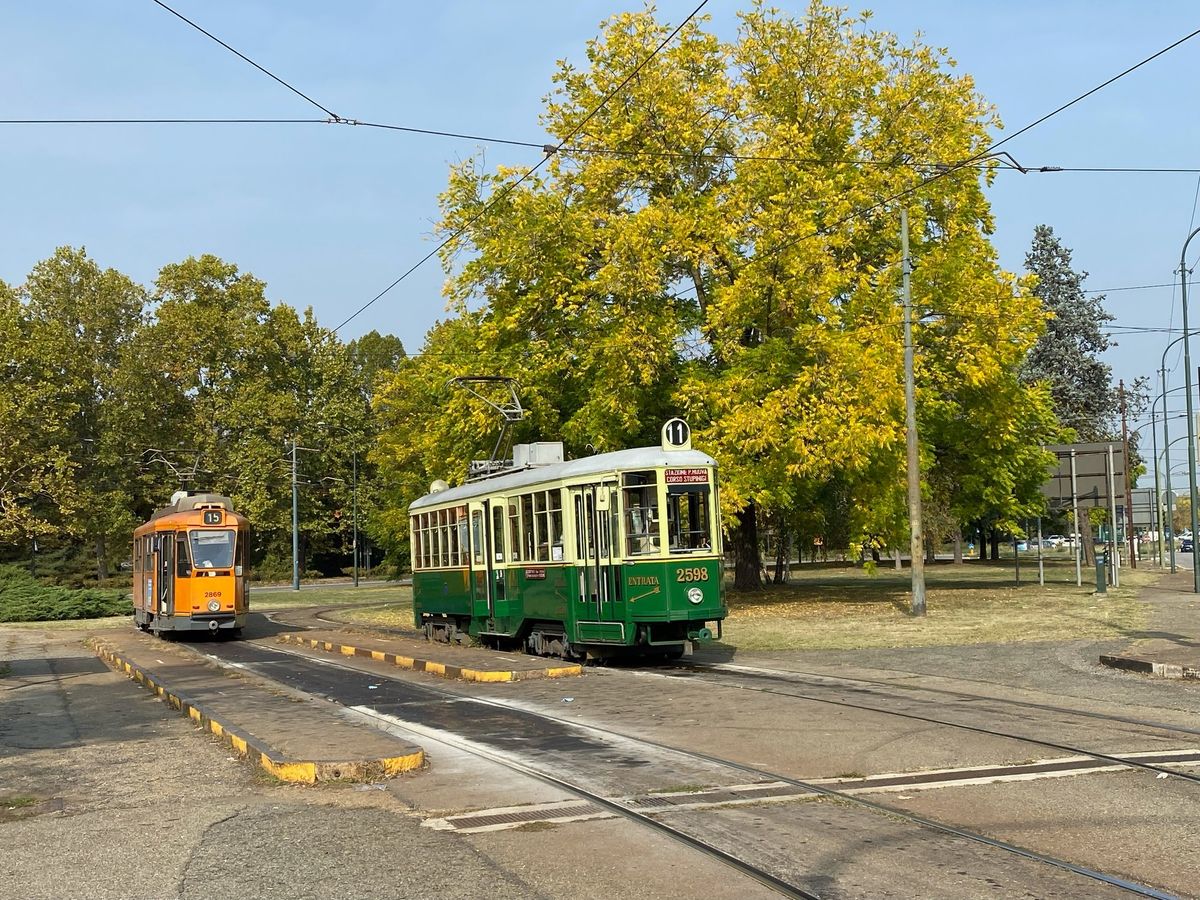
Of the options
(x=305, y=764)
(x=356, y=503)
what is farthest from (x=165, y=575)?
(x=356, y=503)

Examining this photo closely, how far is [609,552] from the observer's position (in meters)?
18.5

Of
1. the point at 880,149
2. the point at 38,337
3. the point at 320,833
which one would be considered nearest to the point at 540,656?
the point at 320,833

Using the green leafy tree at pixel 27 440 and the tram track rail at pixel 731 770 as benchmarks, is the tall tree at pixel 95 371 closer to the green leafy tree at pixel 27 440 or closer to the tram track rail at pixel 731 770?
the green leafy tree at pixel 27 440

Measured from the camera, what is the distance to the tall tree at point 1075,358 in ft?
Result: 197

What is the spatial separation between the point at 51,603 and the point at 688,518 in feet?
110

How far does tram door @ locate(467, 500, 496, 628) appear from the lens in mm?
22609

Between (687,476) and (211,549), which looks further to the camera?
(211,549)

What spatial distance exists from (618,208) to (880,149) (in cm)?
705

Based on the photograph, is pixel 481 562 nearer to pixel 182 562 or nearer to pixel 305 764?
pixel 182 562

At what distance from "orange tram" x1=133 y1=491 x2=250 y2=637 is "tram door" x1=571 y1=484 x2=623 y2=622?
560 inches

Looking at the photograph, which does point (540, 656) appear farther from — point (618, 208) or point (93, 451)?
point (93, 451)

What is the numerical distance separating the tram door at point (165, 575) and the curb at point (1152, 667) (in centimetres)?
2197

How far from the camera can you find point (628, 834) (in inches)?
290

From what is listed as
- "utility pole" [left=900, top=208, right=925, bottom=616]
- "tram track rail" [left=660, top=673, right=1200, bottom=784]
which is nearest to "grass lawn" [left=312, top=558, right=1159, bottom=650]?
"utility pole" [left=900, top=208, right=925, bottom=616]
